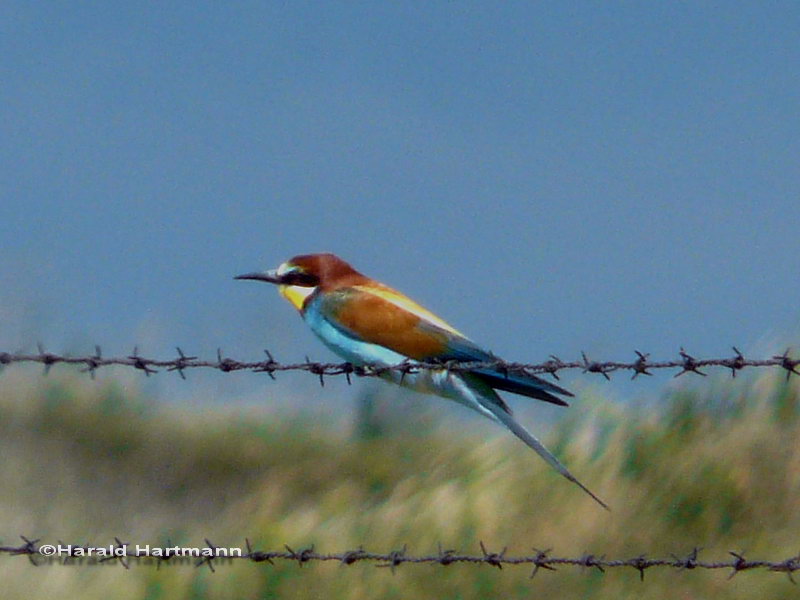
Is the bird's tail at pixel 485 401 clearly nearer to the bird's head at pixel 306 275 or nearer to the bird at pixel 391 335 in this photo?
the bird at pixel 391 335

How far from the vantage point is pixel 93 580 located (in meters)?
8.51

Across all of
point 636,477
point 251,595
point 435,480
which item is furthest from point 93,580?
point 636,477

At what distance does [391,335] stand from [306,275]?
543 millimetres

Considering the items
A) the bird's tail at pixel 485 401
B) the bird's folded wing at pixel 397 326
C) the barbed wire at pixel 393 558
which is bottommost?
the barbed wire at pixel 393 558

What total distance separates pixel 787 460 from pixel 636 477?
86 centimetres

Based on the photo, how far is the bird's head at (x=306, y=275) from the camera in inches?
230

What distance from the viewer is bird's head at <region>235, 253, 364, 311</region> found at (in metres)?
5.85

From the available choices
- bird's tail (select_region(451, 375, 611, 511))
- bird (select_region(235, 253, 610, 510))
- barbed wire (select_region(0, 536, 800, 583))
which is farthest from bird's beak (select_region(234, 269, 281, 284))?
barbed wire (select_region(0, 536, 800, 583))

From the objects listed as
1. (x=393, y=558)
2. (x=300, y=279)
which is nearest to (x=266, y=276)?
(x=300, y=279)

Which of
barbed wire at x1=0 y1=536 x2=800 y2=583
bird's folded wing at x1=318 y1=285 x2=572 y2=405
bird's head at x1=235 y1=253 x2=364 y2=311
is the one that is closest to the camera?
barbed wire at x1=0 y1=536 x2=800 y2=583

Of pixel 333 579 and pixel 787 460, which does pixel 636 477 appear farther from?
pixel 333 579

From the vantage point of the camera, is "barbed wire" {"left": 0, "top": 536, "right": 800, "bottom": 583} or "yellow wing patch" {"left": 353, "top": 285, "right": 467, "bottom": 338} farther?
"yellow wing patch" {"left": 353, "top": 285, "right": 467, "bottom": 338}

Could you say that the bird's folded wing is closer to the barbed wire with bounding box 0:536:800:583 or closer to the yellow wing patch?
the yellow wing patch

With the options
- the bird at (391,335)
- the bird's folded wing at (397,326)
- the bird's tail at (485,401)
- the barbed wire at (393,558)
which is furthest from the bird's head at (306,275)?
the barbed wire at (393,558)
